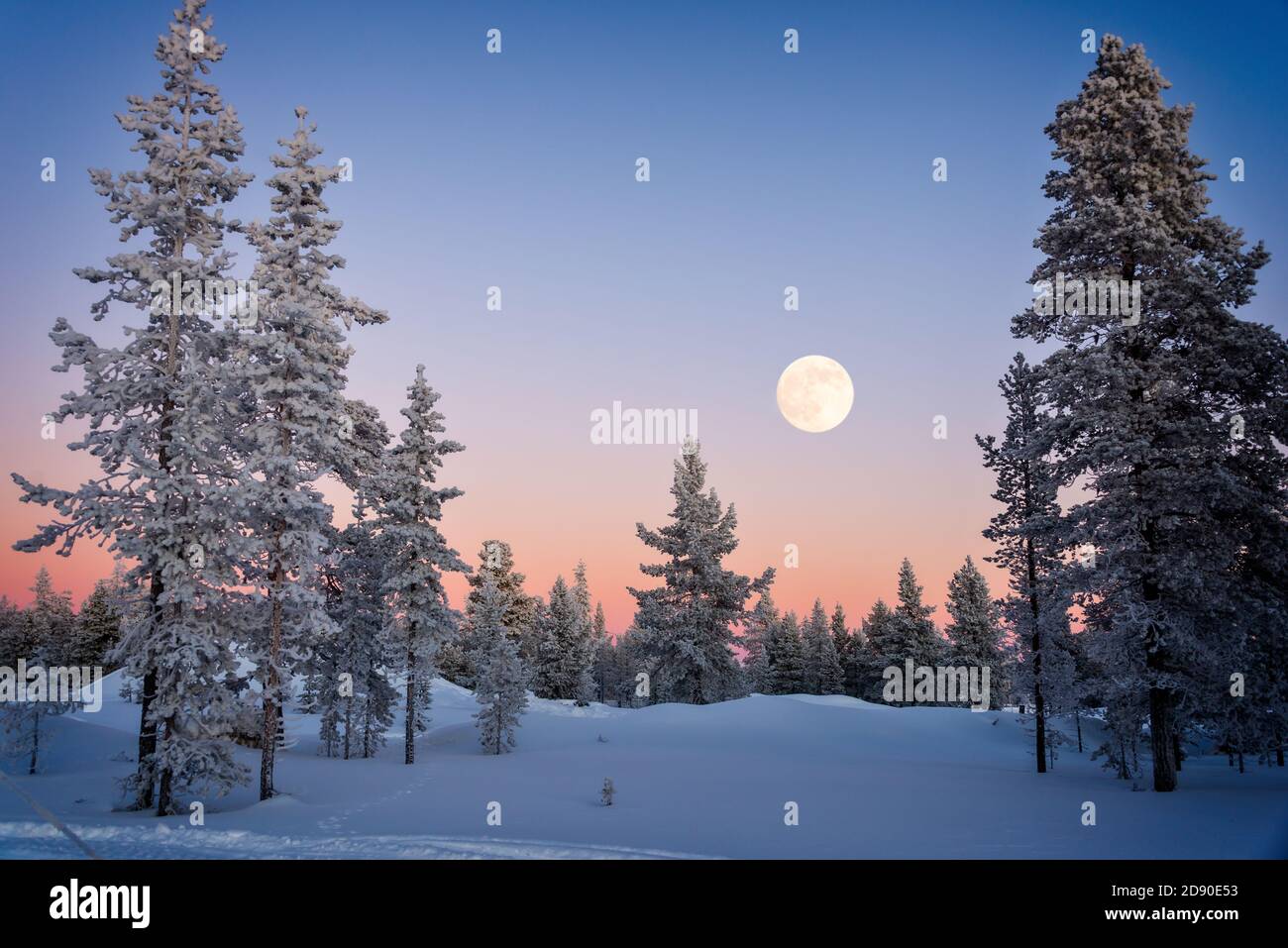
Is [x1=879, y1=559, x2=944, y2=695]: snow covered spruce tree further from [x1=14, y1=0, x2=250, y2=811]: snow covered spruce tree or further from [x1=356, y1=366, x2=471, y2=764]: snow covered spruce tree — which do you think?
[x1=14, y1=0, x2=250, y2=811]: snow covered spruce tree

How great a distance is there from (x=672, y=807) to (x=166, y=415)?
16.4m

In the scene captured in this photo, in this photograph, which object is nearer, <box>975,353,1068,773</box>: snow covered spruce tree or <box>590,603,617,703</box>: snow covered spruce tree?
<box>975,353,1068,773</box>: snow covered spruce tree

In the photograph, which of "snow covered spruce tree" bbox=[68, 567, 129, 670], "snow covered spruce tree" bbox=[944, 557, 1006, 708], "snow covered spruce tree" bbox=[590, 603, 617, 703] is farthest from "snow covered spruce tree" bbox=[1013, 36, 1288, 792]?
"snow covered spruce tree" bbox=[590, 603, 617, 703]

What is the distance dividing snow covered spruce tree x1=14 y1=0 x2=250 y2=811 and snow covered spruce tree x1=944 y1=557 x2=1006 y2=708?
185ft

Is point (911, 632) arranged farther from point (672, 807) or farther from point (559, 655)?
point (672, 807)

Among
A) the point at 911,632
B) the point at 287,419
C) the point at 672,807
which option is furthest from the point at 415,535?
the point at 911,632

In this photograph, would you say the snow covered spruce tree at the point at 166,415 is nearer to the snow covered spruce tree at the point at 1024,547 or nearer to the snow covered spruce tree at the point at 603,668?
the snow covered spruce tree at the point at 1024,547

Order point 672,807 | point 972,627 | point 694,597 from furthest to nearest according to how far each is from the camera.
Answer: point 972,627
point 694,597
point 672,807

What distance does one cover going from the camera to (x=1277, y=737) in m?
17.5

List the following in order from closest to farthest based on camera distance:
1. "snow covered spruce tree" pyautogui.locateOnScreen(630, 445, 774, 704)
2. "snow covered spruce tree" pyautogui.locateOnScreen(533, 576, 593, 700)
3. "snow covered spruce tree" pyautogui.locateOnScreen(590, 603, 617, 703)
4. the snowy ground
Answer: the snowy ground → "snow covered spruce tree" pyautogui.locateOnScreen(630, 445, 774, 704) → "snow covered spruce tree" pyautogui.locateOnScreen(533, 576, 593, 700) → "snow covered spruce tree" pyautogui.locateOnScreen(590, 603, 617, 703)

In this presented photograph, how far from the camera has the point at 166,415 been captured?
18031mm

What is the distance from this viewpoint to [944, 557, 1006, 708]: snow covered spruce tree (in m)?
58.6
